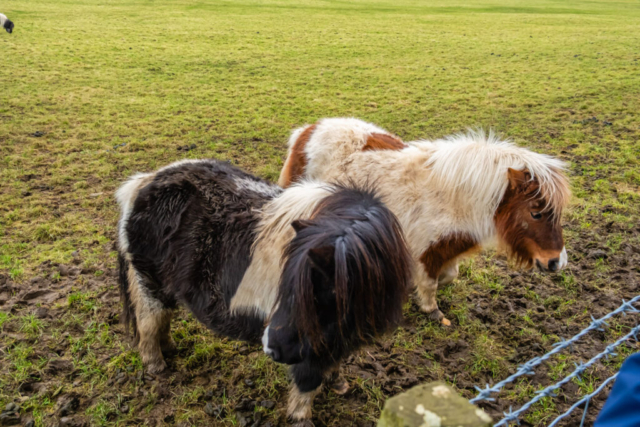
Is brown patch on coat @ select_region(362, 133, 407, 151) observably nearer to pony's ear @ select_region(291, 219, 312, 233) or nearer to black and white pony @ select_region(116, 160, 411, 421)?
black and white pony @ select_region(116, 160, 411, 421)

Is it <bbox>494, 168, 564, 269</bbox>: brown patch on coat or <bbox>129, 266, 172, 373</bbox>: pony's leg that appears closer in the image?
<bbox>129, 266, 172, 373</bbox>: pony's leg

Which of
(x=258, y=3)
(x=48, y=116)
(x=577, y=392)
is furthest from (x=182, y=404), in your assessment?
(x=258, y=3)

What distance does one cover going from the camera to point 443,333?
3814mm

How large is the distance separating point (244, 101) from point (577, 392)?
945 cm

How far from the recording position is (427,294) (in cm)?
387

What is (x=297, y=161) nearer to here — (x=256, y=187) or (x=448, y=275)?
(x=256, y=187)

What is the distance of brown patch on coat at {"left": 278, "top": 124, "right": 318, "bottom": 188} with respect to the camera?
4.62 meters

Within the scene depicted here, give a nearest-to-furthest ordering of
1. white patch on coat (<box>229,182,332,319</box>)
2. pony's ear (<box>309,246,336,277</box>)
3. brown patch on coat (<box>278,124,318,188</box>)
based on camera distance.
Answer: pony's ear (<box>309,246,336,277</box>) → white patch on coat (<box>229,182,332,319</box>) → brown patch on coat (<box>278,124,318,188</box>)

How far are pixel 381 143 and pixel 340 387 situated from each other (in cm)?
245

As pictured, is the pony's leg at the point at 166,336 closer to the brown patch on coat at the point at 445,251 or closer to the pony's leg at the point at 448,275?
the brown patch on coat at the point at 445,251

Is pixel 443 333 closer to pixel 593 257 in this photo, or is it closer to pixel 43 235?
pixel 593 257

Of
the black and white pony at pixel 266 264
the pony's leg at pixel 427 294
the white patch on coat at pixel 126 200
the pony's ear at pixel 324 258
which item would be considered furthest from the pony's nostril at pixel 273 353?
the pony's leg at pixel 427 294

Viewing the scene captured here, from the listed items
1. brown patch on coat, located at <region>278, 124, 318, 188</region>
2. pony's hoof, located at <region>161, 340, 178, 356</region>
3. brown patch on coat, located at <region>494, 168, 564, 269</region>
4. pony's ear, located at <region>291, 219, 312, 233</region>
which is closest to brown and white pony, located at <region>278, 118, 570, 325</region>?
brown patch on coat, located at <region>494, 168, 564, 269</region>

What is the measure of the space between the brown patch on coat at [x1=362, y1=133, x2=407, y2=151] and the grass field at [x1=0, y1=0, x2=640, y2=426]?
1.66 metres
